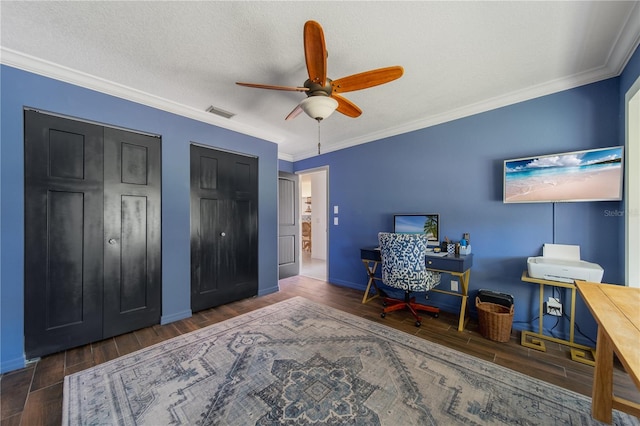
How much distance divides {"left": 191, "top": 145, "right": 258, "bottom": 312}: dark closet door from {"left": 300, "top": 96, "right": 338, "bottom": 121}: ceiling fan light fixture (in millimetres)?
1816

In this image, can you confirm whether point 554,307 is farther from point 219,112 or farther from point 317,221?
point 317,221

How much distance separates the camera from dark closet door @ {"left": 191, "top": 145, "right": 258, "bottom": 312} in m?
2.95

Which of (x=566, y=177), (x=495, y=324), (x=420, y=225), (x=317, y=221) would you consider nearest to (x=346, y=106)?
Result: (x=420, y=225)

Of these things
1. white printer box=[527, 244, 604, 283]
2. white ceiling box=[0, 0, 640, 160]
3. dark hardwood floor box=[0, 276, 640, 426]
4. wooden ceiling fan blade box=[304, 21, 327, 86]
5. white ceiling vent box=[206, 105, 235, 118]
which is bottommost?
dark hardwood floor box=[0, 276, 640, 426]

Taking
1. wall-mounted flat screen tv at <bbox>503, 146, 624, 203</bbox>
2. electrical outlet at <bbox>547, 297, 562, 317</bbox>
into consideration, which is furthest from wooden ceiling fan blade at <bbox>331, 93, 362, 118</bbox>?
electrical outlet at <bbox>547, 297, 562, 317</bbox>

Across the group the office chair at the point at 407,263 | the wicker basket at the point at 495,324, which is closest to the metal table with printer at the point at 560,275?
the wicker basket at the point at 495,324

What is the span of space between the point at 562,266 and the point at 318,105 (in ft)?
7.91

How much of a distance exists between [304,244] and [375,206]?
4157 mm

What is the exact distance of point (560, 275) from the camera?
2.02 metres

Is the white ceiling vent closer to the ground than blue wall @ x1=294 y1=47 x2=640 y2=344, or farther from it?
farther from it

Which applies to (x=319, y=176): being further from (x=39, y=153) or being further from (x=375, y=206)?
(x=39, y=153)

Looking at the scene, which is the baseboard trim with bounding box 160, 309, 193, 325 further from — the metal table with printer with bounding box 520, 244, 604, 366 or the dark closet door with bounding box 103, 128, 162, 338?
the metal table with printer with bounding box 520, 244, 604, 366

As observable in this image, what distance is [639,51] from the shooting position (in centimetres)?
166

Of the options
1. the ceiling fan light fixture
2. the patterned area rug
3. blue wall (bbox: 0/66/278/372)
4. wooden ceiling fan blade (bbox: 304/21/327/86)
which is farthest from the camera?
blue wall (bbox: 0/66/278/372)
